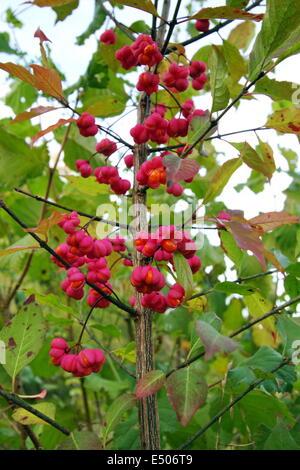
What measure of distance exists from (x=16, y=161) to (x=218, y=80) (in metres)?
0.81

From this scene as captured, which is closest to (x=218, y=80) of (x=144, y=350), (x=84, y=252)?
(x=84, y=252)

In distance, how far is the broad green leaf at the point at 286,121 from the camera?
667mm

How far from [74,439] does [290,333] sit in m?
0.43

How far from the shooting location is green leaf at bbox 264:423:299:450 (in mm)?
850

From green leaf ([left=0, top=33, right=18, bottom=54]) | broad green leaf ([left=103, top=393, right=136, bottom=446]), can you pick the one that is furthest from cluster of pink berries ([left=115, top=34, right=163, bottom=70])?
green leaf ([left=0, top=33, right=18, bottom=54])

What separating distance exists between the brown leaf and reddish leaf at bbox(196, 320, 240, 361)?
420 millimetres

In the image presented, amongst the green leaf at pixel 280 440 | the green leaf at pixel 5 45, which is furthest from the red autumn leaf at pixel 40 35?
the green leaf at pixel 5 45

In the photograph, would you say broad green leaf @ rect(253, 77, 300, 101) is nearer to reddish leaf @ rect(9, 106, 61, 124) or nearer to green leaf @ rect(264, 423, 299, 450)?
reddish leaf @ rect(9, 106, 61, 124)

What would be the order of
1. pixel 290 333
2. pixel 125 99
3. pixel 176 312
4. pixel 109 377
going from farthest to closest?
pixel 109 377 → pixel 176 312 → pixel 125 99 → pixel 290 333

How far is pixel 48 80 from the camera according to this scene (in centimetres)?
70

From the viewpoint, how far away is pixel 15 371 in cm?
79

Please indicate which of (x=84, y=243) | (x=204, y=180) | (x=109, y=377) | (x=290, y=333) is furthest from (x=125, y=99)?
(x=109, y=377)

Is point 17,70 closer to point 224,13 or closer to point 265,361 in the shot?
point 224,13

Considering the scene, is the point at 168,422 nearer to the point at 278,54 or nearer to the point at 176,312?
the point at 176,312
